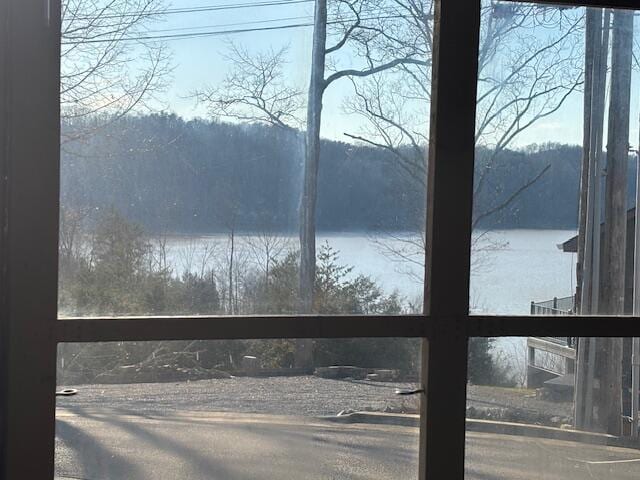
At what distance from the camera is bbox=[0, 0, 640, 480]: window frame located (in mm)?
2250

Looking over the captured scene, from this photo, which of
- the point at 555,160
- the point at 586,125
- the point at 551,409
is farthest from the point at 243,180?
the point at 551,409

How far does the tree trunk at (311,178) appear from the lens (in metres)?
2.51

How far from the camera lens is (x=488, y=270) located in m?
2.64

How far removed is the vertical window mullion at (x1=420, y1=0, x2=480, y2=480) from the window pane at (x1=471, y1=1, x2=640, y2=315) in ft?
0.29

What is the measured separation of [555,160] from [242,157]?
107cm

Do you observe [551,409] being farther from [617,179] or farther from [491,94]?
[491,94]

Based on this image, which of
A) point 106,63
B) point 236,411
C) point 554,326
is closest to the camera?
point 106,63

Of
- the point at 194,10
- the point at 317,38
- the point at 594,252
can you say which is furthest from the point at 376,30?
the point at 594,252

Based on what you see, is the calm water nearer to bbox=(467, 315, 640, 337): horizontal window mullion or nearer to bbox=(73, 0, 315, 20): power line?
bbox=(467, 315, 640, 337): horizontal window mullion

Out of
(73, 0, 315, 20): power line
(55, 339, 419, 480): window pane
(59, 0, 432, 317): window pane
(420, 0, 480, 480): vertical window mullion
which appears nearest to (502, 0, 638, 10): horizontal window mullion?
(420, 0, 480, 480): vertical window mullion

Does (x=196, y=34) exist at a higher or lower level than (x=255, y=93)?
higher

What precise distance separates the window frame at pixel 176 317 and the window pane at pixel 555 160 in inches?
3.3

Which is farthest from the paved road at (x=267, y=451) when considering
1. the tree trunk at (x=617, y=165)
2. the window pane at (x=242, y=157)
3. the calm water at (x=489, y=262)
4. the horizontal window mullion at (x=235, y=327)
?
the tree trunk at (x=617, y=165)

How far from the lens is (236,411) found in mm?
2479
